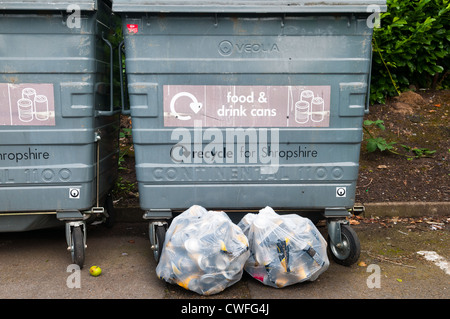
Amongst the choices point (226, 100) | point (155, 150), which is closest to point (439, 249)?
point (226, 100)

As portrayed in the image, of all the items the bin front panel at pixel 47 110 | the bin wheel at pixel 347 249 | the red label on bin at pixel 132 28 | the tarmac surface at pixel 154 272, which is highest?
the red label on bin at pixel 132 28

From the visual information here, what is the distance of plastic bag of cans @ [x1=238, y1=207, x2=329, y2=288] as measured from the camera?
9.69ft

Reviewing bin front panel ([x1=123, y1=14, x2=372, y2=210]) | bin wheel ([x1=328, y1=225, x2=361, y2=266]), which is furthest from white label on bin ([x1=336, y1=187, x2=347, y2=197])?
bin wheel ([x1=328, y1=225, x2=361, y2=266])

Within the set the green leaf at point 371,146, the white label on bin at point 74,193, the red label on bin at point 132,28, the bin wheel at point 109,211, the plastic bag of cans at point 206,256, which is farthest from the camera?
the green leaf at point 371,146

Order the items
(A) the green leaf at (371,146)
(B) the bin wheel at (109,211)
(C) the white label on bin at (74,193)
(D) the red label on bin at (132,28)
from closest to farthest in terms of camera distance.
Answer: (D) the red label on bin at (132,28), (C) the white label on bin at (74,193), (B) the bin wheel at (109,211), (A) the green leaf at (371,146)

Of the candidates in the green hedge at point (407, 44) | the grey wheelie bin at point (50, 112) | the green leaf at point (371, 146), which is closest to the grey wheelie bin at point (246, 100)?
the grey wheelie bin at point (50, 112)

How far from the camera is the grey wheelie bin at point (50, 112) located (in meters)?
3.09

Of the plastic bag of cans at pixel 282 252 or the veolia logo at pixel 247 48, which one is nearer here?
the plastic bag of cans at pixel 282 252

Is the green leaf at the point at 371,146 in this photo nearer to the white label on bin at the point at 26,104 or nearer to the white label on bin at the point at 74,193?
the white label on bin at the point at 74,193

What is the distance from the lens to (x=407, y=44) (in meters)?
5.67

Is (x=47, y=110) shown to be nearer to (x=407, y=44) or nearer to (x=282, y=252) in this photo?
(x=282, y=252)

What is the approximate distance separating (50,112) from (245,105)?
4.45 ft
